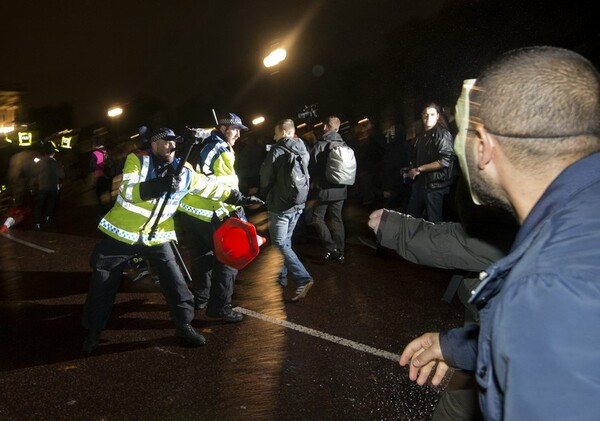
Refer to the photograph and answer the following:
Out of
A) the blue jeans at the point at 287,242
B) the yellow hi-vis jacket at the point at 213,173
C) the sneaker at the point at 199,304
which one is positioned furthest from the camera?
the blue jeans at the point at 287,242

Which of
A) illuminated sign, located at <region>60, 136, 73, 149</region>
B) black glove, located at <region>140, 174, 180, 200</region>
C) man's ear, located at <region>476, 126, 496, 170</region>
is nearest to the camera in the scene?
man's ear, located at <region>476, 126, 496, 170</region>

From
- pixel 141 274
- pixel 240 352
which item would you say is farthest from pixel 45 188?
pixel 240 352

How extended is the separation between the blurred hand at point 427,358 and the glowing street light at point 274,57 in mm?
6732

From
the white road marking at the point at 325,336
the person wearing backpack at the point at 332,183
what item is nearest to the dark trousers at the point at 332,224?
the person wearing backpack at the point at 332,183

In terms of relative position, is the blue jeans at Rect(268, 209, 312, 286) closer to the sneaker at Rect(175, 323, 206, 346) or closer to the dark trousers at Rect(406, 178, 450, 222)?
the sneaker at Rect(175, 323, 206, 346)

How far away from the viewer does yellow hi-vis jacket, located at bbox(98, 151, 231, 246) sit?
4.02m

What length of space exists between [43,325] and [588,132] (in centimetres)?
549

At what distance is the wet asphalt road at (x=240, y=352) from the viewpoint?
354 cm

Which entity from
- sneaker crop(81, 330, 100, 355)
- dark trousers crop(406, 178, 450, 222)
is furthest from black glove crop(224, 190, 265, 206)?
dark trousers crop(406, 178, 450, 222)

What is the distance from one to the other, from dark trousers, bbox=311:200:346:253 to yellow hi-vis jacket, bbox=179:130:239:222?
2399 mm

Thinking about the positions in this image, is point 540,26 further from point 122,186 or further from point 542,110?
point 542,110

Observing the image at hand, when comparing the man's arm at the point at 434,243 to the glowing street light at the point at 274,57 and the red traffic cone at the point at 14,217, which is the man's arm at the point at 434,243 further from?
the red traffic cone at the point at 14,217

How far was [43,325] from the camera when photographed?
5.15 meters

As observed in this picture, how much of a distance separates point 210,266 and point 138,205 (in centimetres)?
141
